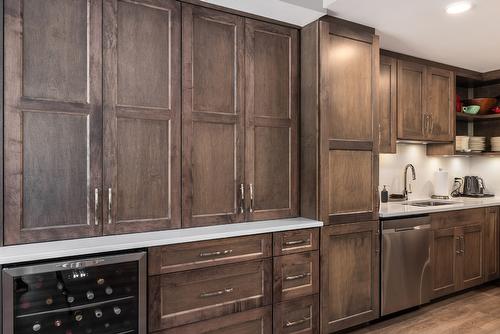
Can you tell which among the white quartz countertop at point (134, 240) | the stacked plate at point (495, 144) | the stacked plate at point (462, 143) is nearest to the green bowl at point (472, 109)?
the stacked plate at point (462, 143)

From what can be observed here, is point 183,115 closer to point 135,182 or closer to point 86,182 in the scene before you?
point 135,182

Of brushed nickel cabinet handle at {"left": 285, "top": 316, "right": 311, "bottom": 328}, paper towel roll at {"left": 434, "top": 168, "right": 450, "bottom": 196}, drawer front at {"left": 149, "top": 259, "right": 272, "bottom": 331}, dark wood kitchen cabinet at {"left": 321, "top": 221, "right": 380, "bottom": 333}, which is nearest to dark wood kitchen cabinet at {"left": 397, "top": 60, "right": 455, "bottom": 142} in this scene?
paper towel roll at {"left": 434, "top": 168, "right": 450, "bottom": 196}

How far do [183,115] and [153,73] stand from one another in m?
0.32

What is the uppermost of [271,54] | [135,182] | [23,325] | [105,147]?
[271,54]

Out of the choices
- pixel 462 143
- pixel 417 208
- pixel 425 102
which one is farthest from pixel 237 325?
pixel 462 143

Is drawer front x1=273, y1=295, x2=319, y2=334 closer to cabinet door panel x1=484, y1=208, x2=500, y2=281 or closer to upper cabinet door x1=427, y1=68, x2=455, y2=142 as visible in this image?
upper cabinet door x1=427, y1=68, x2=455, y2=142

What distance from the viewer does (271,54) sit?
2578 millimetres

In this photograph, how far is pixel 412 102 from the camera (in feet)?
11.5

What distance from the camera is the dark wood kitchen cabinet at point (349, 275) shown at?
8.40ft

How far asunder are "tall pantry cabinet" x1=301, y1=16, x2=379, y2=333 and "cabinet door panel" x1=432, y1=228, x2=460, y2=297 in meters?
0.90

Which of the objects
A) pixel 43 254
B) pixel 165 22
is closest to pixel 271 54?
pixel 165 22

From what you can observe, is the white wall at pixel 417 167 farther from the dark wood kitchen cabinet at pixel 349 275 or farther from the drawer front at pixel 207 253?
the drawer front at pixel 207 253

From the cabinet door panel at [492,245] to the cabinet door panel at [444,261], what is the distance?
60 centimetres

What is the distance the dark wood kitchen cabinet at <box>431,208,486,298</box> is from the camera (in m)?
3.32
